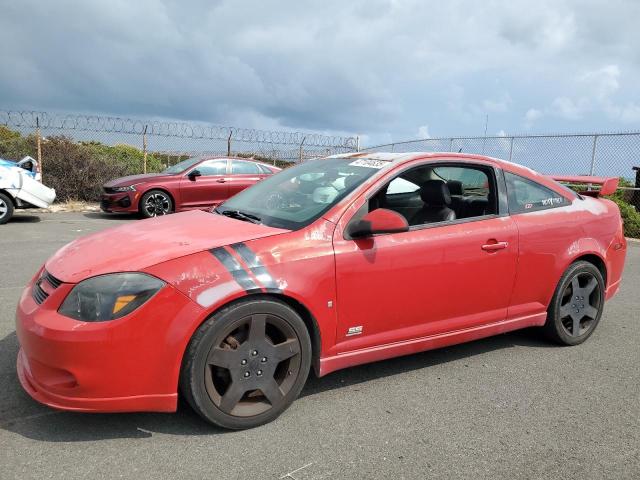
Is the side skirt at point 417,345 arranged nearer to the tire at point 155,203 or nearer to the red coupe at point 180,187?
the red coupe at point 180,187

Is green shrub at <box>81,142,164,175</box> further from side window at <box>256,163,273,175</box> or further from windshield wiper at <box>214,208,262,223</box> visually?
windshield wiper at <box>214,208,262,223</box>

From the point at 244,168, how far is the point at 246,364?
9.90 meters

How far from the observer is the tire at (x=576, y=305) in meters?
4.11

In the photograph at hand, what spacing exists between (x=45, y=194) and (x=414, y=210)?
30.4 feet

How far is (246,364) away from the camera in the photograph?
2.79m

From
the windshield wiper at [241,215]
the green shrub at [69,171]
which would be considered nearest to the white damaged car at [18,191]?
the green shrub at [69,171]

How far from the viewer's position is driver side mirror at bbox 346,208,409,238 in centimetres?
308

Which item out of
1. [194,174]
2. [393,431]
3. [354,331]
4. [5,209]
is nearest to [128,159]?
[194,174]

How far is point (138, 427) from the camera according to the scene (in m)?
2.81

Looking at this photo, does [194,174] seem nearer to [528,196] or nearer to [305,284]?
[528,196]

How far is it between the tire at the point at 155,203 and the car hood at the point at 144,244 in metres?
8.39

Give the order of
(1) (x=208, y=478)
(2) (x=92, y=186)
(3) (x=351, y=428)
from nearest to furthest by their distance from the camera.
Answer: (1) (x=208, y=478) → (3) (x=351, y=428) → (2) (x=92, y=186)

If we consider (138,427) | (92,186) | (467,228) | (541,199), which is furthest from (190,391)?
(92,186)

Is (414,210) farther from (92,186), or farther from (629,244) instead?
(92,186)
